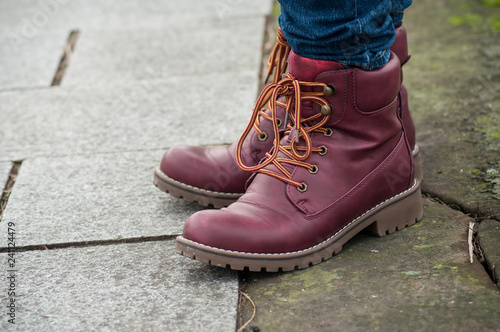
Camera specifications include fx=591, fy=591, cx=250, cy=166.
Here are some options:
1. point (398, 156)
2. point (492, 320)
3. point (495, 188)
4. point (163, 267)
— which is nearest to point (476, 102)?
point (495, 188)

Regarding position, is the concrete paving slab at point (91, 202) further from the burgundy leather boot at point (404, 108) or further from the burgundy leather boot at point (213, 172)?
the burgundy leather boot at point (404, 108)

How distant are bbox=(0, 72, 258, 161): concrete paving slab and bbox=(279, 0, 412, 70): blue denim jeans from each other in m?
0.75

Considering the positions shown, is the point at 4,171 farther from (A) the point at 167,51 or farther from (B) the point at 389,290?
(B) the point at 389,290

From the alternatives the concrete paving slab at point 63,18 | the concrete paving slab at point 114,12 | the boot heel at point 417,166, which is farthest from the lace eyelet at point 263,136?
the concrete paving slab at point 114,12

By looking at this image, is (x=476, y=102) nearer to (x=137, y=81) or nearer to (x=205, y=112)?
(x=205, y=112)

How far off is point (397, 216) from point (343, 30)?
487 millimetres

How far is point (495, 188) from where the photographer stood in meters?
1.61

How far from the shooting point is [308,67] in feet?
4.55

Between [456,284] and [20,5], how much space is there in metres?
3.26

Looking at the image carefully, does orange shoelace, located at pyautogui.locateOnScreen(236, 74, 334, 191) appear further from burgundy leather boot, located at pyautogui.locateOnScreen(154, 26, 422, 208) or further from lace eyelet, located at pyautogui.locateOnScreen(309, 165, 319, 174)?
burgundy leather boot, located at pyautogui.locateOnScreen(154, 26, 422, 208)

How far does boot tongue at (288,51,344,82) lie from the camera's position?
1.37m

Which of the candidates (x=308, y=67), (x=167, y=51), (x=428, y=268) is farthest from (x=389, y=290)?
(x=167, y=51)

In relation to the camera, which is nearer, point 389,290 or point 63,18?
point 389,290

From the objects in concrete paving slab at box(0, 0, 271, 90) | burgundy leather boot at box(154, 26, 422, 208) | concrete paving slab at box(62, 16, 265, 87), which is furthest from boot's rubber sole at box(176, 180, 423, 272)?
concrete paving slab at box(0, 0, 271, 90)
